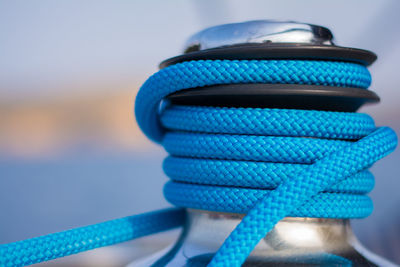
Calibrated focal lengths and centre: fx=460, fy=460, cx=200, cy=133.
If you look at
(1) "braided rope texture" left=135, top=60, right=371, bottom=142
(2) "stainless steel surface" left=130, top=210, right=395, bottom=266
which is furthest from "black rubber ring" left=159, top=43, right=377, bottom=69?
(2) "stainless steel surface" left=130, top=210, right=395, bottom=266

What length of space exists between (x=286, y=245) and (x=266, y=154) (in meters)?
0.10

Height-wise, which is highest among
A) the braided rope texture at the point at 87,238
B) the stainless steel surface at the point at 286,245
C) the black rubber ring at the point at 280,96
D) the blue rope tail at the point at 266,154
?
the black rubber ring at the point at 280,96

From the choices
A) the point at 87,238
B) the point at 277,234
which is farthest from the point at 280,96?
the point at 87,238

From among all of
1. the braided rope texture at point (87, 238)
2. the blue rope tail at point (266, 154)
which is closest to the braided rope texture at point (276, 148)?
the blue rope tail at point (266, 154)

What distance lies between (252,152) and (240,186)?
0.04m

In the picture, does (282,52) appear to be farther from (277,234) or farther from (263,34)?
(277,234)

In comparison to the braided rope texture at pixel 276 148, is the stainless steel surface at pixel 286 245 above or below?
below

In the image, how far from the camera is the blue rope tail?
0.48m

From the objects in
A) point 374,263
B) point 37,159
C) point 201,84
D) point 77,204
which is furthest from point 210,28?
point 37,159

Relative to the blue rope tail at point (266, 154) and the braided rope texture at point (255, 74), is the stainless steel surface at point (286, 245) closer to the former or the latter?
the blue rope tail at point (266, 154)

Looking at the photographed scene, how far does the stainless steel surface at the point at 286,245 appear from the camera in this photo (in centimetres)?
50

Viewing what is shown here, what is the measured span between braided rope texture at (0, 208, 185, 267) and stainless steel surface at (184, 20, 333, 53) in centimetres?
24

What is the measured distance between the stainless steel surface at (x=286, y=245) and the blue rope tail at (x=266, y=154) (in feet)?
0.08

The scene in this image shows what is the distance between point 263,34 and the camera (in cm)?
53
